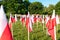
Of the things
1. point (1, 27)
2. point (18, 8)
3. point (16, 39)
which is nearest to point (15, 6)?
point (18, 8)

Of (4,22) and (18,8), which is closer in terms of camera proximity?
(4,22)

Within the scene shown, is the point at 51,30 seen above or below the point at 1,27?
below

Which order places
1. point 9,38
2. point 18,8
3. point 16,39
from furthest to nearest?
point 18,8 < point 16,39 < point 9,38

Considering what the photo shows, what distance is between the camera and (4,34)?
20.0 ft

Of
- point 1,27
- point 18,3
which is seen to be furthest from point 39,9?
point 1,27

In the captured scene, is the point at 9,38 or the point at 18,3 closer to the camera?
the point at 9,38

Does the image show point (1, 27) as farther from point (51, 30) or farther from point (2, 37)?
point (51, 30)

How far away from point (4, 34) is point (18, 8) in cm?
6293

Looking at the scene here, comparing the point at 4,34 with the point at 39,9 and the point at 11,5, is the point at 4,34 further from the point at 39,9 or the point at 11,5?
the point at 39,9

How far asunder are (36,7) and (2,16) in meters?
75.4

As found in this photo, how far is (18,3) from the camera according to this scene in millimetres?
72500

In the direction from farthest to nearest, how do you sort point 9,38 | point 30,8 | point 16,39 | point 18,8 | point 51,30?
point 30,8, point 18,8, point 16,39, point 51,30, point 9,38

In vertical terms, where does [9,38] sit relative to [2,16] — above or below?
below

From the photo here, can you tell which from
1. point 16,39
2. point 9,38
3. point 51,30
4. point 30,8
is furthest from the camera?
point 30,8
